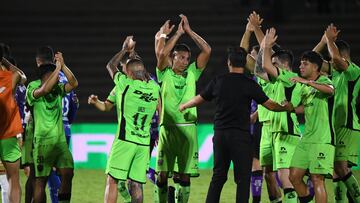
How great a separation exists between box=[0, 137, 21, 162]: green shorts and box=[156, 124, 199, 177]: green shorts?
1826 millimetres

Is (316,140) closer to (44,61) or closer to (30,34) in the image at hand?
(44,61)

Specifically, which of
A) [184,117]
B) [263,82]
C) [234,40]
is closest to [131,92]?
[184,117]

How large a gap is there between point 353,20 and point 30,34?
8.34 meters

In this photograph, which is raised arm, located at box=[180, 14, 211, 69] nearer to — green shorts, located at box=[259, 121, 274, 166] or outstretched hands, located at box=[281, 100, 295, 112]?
green shorts, located at box=[259, 121, 274, 166]

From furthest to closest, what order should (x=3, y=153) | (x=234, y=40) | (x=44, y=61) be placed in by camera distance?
(x=234, y=40) < (x=44, y=61) < (x=3, y=153)

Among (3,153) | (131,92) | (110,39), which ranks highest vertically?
(110,39)

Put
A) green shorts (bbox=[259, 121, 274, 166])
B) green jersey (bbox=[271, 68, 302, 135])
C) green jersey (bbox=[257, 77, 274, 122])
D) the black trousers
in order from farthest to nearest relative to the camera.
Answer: green shorts (bbox=[259, 121, 274, 166])
green jersey (bbox=[257, 77, 274, 122])
green jersey (bbox=[271, 68, 302, 135])
the black trousers

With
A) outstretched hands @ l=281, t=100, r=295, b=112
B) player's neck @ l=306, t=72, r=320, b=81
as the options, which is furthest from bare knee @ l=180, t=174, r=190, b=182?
player's neck @ l=306, t=72, r=320, b=81

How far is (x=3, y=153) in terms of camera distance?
29.8 ft

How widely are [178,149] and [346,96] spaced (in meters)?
2.21

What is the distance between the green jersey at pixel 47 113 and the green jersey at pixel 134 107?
750 millimetres

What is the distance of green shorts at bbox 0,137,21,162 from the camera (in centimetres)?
908

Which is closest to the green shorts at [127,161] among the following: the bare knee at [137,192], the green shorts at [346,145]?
the bare knee at [137,192]

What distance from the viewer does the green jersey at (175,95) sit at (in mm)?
10156
